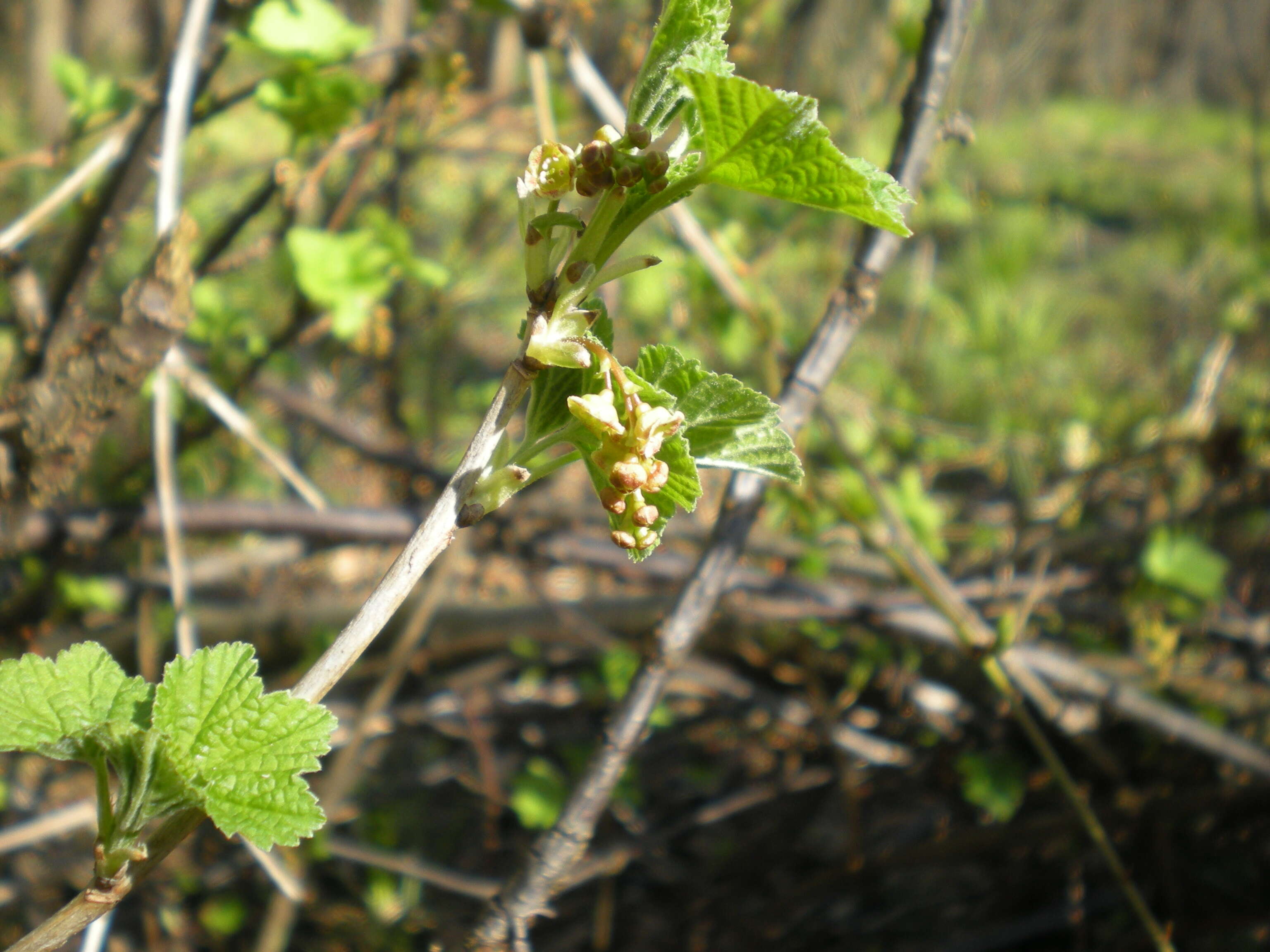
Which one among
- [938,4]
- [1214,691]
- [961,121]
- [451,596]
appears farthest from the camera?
[451,596]

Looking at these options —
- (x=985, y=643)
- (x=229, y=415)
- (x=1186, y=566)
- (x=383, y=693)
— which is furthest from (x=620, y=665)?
(x=1186, y=566)

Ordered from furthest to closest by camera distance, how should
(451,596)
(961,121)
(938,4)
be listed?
1. (451,596)
2. (961,121)
3. (938,4)

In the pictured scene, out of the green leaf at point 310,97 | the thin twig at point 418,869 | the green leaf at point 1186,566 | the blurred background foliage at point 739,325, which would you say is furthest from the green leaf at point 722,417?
the green leaf at point 1186,566

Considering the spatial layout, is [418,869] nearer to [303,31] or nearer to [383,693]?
[383,693]

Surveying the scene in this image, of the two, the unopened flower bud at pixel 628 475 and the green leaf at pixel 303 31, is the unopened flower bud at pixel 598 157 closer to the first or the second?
the unopened flower bud at pixel 628 475

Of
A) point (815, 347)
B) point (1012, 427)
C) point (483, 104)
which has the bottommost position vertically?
point (1012, 427)

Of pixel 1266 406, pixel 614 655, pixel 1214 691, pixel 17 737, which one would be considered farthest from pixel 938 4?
pixel 1266 406

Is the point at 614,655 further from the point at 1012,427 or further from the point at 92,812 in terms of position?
the point at 1012,427

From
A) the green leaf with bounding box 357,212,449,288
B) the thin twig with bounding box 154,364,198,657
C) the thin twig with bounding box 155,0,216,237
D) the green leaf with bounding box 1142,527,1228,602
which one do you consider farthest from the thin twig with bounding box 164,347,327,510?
the green leaf with bounding box 1142,527,1228,602
